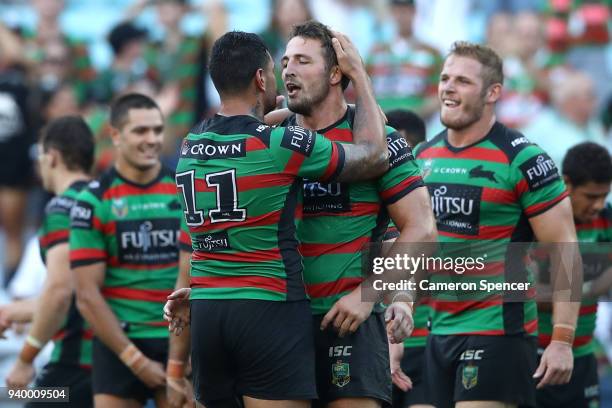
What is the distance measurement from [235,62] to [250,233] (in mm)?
866

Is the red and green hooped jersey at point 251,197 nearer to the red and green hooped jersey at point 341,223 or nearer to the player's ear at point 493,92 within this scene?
the red and green hooped jersey at point 341,223

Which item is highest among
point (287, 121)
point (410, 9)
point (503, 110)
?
point (410, 9)

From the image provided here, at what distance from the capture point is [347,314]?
619cm

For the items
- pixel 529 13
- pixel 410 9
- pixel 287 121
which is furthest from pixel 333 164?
pixel 529 13

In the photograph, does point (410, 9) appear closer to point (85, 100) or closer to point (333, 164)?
point (85, 100)

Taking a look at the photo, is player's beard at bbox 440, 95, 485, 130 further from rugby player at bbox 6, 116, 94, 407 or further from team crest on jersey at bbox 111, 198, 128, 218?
rugby player at bbox 6, 116, 94, 407

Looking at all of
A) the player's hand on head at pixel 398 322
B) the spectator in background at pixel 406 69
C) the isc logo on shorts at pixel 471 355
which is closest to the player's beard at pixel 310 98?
the player's hand on head at pixel 398 322

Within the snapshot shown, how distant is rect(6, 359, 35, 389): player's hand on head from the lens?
8555 mm

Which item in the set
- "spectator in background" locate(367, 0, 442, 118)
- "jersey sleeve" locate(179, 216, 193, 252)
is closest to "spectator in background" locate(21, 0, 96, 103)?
"spectator in background" locate(367, 0, 442, 118)

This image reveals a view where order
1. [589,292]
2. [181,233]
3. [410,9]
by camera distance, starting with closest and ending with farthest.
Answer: [181,233], [589,292], [410,9]

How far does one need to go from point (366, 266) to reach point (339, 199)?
0.37 m

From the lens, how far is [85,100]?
1413 cm

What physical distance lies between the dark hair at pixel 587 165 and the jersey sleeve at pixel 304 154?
2646mm

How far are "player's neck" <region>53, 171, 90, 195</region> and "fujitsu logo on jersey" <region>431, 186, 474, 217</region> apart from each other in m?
2.74
